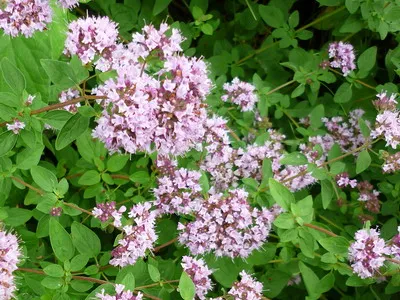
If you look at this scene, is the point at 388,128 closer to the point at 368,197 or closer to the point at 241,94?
the point at 368,197

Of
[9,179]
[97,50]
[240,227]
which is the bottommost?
[240,227]

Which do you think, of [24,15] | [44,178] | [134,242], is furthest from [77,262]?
[24,15]

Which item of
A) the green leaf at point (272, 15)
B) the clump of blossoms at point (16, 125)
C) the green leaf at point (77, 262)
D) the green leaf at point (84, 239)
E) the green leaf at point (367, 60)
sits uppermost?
the green leaf at point (272, 15)

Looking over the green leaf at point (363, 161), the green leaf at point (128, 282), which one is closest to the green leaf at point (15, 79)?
the green leaf at point (128, 282)

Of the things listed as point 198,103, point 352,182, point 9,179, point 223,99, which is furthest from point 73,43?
point 352,182

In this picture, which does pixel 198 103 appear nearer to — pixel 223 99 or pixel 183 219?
pixel 183 219

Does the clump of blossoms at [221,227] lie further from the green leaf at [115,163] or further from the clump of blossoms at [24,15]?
the clump of blossoms at [24,15]

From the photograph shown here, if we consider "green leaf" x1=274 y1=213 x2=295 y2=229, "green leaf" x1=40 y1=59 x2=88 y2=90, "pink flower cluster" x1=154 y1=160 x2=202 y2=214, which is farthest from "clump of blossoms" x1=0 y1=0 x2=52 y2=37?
"green leaf" x1=274 y1=213 x2=295 y2=229
